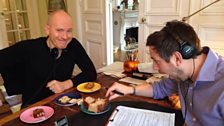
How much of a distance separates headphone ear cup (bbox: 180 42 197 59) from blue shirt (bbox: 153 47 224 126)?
0.25ft

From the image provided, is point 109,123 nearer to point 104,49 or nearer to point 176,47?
point 176,47

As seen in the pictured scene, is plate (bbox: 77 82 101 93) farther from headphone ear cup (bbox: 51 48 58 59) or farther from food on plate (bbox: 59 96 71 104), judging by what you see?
headphone ear cup (bbox: 51 48 58 59)

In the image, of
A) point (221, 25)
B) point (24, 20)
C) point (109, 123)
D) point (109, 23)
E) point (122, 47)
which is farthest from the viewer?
point (122, 47)

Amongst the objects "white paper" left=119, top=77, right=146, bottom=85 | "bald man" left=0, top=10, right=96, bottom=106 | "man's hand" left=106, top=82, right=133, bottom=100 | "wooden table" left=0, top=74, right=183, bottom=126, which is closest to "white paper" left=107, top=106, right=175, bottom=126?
"wooden table" left=0, top=74, right=183, bottom=126

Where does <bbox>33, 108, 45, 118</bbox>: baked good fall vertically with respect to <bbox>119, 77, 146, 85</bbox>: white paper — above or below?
below

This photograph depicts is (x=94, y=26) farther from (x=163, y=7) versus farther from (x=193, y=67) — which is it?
(x=193, y=67)

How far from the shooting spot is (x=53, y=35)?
153 centimetres

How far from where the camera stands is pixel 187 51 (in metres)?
0.83

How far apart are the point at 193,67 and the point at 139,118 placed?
1.13ft

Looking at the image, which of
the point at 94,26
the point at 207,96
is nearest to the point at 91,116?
the point at 207,96

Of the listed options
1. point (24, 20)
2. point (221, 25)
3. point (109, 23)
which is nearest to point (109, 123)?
point (221, 25)

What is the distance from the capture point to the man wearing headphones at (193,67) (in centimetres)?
84

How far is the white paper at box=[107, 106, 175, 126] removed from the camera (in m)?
0.97

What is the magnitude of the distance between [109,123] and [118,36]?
193 inches
